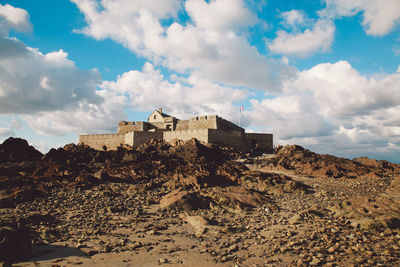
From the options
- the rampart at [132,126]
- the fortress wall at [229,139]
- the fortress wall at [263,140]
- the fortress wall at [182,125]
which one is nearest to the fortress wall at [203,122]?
the fortress wall at [182,125]

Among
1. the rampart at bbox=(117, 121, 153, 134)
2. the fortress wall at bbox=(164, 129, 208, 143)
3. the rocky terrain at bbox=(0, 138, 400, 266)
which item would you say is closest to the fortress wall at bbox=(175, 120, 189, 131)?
the fortress wall at bbox=(164, 129, 208, 143)

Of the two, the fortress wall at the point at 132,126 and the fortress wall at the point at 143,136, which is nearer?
the fortress wall at the point at 143,136

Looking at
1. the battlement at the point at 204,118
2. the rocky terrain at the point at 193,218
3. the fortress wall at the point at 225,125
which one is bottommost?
the rocky terrain at the point at 193,218

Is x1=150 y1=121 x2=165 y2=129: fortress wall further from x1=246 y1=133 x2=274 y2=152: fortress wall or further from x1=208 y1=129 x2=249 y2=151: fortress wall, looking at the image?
x1=246 y1=133 x2=274 y2=152: fortress wall

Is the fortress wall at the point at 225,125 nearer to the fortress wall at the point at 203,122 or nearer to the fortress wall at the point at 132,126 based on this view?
the fortress wall at the point at 203,122

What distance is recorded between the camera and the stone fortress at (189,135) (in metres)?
Result: 37.0

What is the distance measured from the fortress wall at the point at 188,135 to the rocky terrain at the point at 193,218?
1295 cm

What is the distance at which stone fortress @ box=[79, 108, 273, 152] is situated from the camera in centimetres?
3697

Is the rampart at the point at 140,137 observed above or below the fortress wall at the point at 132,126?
below

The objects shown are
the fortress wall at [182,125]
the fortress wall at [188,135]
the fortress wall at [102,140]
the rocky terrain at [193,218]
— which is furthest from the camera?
the fortress wall at [182,125]

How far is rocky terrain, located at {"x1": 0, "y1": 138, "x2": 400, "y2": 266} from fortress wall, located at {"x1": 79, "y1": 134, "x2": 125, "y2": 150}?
62.0ft

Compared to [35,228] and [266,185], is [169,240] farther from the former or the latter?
[266,185]

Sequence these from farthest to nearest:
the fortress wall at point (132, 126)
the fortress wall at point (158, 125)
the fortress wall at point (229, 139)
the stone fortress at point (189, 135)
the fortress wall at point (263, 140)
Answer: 1. the fortress wall at point (158, 125)
2. the fortress wall at point (132, 126)
3. the fortress wall at point (263, 140)
4. the stone fortress at point (189, 135)
5. the fortress wall at point (229, 139)

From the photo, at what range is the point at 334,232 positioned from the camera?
30.4ft
